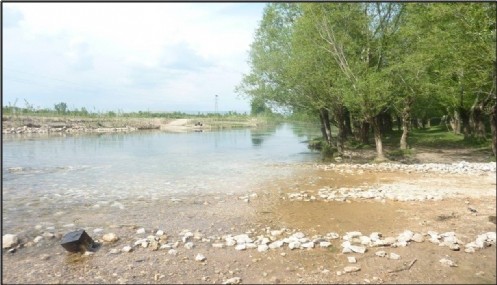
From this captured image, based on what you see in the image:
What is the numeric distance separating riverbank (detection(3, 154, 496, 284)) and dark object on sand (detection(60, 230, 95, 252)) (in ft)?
0.66

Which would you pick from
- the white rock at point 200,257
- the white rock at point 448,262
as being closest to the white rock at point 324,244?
the white rock at point 448,262

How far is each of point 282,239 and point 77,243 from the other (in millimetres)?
5204

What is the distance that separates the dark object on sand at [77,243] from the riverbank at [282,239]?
0.66 feet

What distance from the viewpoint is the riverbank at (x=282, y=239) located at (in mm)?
8031

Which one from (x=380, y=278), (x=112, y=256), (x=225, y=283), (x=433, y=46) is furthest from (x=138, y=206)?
(x=433, y=46)

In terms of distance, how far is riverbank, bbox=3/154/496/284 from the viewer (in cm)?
803

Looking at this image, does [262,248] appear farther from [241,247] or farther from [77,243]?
[77,243]

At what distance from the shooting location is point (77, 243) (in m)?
9.52

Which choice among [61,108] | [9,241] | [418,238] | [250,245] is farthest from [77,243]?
[61,108]

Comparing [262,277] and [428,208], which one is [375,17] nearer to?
[428,208]

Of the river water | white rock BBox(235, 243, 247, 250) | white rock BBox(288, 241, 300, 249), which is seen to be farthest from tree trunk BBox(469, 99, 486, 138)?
white rock BBox(235, 243, 247, 250)

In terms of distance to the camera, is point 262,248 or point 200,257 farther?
point 262,248

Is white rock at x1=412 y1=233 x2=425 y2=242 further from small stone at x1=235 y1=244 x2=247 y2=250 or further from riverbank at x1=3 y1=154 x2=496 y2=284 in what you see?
Result: small stone at x1=235 y1=244 x2=247 y2=250

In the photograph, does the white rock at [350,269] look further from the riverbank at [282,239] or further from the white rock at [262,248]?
the white rock at [262,248]
